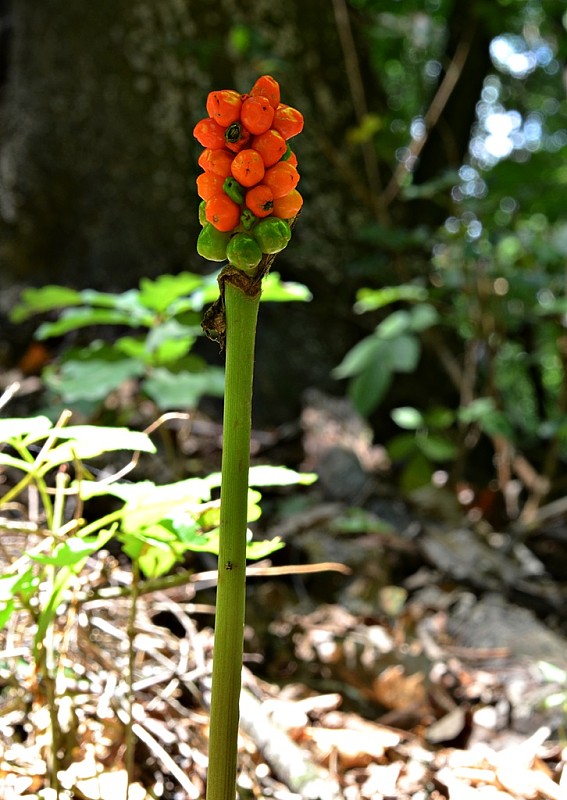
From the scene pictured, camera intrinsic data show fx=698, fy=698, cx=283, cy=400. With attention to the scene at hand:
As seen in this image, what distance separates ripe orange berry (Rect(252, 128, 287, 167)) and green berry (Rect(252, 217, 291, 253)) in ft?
0.16

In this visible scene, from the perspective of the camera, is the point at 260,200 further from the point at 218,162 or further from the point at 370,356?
the point at 370,356

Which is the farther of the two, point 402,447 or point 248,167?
point 402,447

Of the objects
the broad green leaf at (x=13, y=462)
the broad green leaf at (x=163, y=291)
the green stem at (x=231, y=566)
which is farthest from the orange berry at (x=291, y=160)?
the broad green leaf at (x=163, y=291)

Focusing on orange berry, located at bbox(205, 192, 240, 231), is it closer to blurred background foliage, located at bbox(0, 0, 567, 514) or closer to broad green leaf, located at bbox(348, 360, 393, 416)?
broad green leaf, located at bbox(348, 360, 393, 416)

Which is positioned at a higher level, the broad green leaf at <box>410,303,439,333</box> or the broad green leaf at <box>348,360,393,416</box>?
the broad green leaf at <box>410,303,439,333</box>

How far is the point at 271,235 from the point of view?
0.55m

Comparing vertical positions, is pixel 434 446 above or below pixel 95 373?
below

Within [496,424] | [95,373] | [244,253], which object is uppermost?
[244,253]

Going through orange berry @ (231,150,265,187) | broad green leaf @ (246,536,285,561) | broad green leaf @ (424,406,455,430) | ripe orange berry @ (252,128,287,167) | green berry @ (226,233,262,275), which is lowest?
broad green leaf @ (424,406,455,430)

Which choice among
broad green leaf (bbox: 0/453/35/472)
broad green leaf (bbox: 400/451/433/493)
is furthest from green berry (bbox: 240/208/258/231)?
broad green leaf (bbox: 400/451/433/493)

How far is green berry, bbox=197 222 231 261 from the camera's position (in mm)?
568

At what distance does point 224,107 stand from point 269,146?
0.16ft

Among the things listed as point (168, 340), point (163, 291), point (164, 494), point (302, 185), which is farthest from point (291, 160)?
point (302, 185)

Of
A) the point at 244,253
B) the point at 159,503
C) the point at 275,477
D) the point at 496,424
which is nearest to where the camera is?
the point at 244,253
